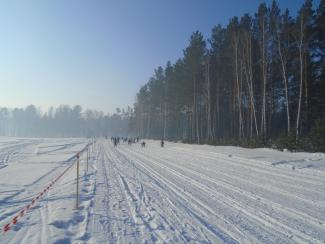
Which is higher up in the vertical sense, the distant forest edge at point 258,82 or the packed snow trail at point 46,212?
the distant forest edge at point 258,82

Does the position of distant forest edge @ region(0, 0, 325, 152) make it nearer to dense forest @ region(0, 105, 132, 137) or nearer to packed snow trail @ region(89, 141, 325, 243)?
packed snow trail @ region(89, 141, 325, 243)

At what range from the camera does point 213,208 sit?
27.2 feet

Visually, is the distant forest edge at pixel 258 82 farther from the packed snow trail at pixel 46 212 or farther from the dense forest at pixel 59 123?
the dense forest at pixel 59 123

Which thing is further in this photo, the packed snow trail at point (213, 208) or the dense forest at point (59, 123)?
the dense forest at point (59, 123)

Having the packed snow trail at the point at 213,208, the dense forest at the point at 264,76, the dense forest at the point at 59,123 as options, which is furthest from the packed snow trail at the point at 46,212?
the dense forest at the point at 59,123

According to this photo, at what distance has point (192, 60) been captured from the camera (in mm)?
45781

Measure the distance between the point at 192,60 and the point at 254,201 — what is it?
3872cm

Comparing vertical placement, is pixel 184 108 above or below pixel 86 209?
above

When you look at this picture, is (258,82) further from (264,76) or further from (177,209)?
(177,209)

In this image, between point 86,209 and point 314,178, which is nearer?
point 86,209

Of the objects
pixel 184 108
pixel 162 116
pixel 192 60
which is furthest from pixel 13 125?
pixel 192 60

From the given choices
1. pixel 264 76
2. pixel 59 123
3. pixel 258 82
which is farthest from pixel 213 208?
pixel 59 123

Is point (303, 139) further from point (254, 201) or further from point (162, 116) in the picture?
point (162, 116)

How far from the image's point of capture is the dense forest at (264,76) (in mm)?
25391
